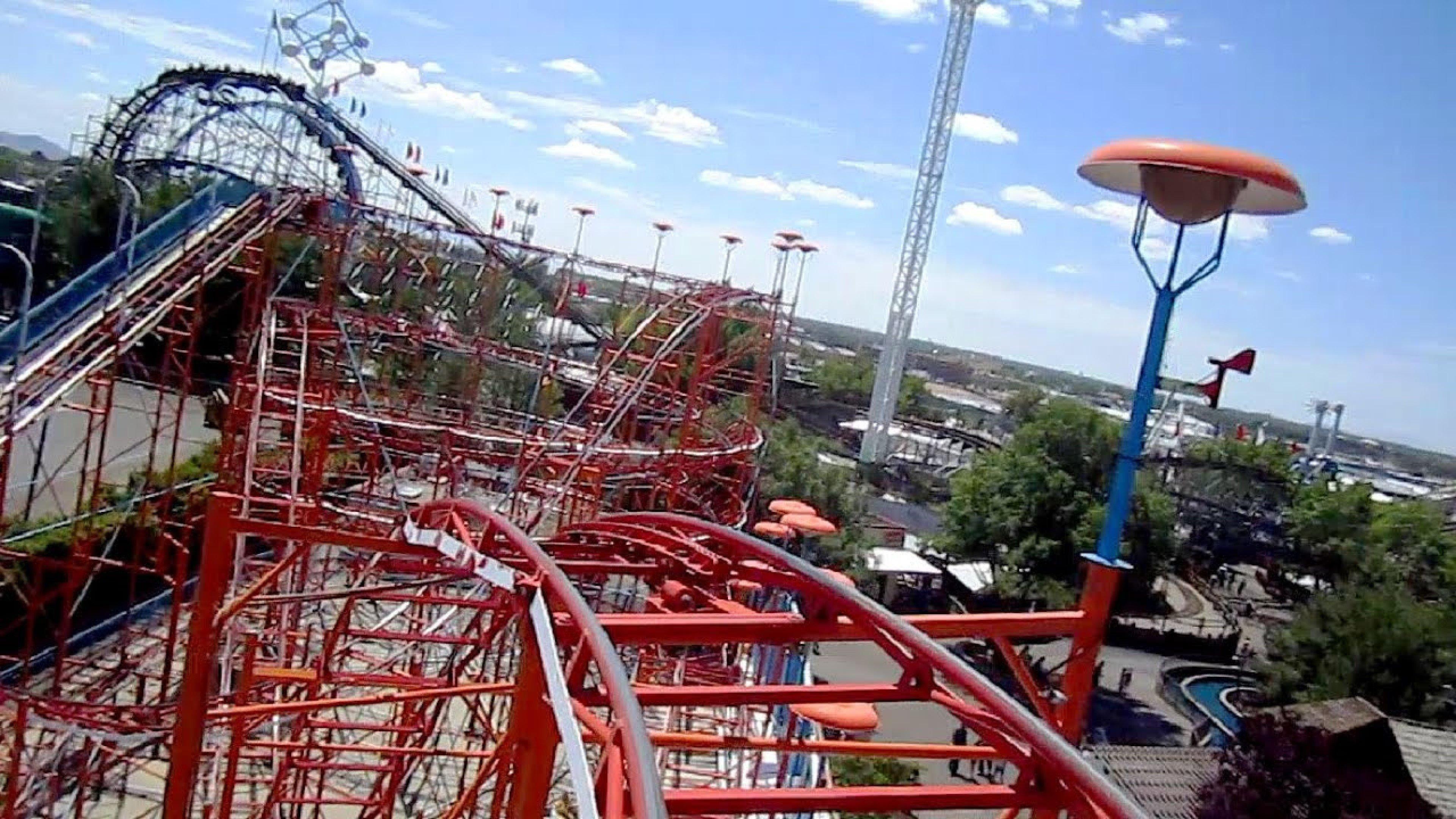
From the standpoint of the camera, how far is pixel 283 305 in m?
11.6

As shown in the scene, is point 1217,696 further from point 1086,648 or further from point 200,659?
point 200,659

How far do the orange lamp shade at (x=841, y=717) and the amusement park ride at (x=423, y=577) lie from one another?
1.0 inches

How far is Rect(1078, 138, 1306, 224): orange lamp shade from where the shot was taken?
3.46 meters

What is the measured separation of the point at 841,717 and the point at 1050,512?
15.5 meters

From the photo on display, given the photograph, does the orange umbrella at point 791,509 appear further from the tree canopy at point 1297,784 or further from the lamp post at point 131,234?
the lamp post at point 131,234

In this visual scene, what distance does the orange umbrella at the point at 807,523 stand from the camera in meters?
10.3

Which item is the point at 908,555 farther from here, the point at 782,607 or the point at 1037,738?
the point at 1037,738

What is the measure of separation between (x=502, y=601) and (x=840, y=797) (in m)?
2.58

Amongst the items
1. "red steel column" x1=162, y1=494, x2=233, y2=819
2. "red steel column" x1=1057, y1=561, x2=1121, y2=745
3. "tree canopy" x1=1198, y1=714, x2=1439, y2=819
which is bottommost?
"tree canopy" x1=1198, y1=714, x2=1439, y2=819

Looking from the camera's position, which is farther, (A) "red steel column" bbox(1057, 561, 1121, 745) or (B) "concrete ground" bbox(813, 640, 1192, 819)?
(B) "concrete ground" bbox(813, 640, 1192, 819)

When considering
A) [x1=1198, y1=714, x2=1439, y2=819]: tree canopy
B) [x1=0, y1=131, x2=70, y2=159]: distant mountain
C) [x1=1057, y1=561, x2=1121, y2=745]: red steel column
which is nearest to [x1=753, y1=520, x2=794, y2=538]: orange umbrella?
[x1=1198, y1=714, x2=1439, y2=819]: tree canopy

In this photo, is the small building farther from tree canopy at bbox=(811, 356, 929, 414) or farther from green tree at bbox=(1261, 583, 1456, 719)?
tree canopy at bbox=(811, 356, 929, 414)

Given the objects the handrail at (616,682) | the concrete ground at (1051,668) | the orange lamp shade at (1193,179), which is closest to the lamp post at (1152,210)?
the orange lamp shade at (1193,179)

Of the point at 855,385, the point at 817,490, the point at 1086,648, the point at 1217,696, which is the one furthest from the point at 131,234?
the point at 855,385
